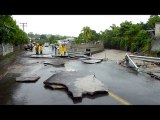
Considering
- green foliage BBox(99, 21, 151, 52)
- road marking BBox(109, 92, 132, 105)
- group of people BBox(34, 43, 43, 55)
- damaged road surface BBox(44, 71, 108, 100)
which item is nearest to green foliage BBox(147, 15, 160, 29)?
green foliage BBox(99, 21, 151, 52)

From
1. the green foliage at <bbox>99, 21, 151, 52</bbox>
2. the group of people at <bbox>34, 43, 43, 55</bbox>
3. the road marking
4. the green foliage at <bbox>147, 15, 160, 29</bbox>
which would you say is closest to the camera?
the road marking

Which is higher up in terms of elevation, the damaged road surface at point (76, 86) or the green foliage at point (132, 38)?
the green foliage at point (132, 38)

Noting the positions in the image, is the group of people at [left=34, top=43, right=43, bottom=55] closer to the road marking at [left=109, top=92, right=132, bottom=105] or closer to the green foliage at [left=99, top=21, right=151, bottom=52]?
the green foliage at [left=99, top=21, right=151, bottom=52]

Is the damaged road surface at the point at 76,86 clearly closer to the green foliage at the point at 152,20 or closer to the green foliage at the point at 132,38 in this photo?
the green foliage at the point at 132,38

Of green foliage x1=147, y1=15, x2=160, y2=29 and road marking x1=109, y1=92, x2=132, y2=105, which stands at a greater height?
green foliage x1=147, y1=15, x2=160, y2=29

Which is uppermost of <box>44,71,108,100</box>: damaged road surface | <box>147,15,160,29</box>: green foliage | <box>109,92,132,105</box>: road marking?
<box>147,15,160,29</box>: green foliage

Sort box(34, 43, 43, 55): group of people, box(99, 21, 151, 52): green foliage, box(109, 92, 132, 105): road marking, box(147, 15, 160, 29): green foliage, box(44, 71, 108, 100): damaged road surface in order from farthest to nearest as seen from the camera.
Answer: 1. box(147, 15, 160, 29): green foliage
2. box(99, 21, 151, 52): green foliage
3. box(34, 43, 43, 55): group of people
4. box(44, 71, 108, 100): damaged road surface
5. box(109, 92, 132, 105): road marking

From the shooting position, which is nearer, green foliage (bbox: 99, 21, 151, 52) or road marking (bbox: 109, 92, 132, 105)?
road marking (bbox: 109, 92, 132, 105)

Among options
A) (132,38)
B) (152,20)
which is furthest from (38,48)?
(152,20)

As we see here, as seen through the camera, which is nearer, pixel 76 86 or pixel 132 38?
pixel 76 86

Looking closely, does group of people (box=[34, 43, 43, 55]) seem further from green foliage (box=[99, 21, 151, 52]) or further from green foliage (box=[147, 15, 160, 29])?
green foliage (box=[147, 15, 160, 29])

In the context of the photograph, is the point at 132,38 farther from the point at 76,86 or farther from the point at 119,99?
the point at 119,99

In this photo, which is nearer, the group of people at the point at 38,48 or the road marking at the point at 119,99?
the road marking at the point at 119,99

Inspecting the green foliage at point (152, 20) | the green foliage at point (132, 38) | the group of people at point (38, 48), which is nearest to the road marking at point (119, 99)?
the group of people at point (38, 48)
